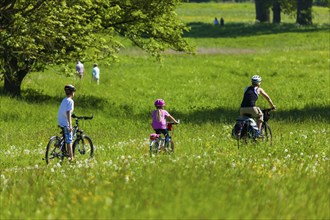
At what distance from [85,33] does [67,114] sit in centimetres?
1252

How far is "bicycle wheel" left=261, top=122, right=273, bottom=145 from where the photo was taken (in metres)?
16.0

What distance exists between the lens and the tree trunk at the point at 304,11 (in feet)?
252

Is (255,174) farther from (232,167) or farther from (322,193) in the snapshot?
(322,193)

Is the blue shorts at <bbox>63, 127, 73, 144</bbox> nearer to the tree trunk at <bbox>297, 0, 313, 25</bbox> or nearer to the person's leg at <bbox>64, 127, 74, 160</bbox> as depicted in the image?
the person's leg at <bbox>64, 127, 74, 160</bbox>

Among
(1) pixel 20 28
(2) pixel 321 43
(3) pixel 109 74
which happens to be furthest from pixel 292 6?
(1) pixel 20 28

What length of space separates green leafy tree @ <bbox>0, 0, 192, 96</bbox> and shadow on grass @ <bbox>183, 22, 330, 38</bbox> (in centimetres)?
4088

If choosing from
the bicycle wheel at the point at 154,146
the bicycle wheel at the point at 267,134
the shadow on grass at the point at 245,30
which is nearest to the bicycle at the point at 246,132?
the bicycle wheel at the point at 267,134

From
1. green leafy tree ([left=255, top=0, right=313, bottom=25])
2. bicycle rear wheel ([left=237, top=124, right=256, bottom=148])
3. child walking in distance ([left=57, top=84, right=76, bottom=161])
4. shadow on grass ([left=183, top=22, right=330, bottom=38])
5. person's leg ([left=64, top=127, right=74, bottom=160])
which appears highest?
child walking in distance ([left=57, top=84, right=76, bottom=161])

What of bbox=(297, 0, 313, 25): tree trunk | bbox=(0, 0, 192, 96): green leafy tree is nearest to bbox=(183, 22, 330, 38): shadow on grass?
bbox=(297, 0, 313, 25): tree trunk

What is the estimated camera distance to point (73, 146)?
49.8 feet

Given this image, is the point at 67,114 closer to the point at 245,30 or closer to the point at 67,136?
the point at 67,136

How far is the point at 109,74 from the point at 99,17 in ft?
46.2

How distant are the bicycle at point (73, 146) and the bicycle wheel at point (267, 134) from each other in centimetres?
421

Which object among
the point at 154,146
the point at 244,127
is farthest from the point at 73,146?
the point at 244,127
